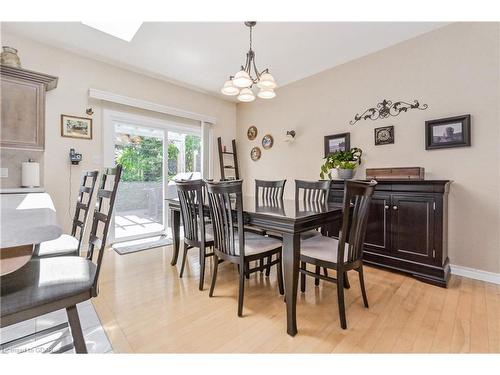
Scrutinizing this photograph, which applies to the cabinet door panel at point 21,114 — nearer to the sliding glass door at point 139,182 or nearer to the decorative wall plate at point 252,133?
the sliding glass door at point 139,182

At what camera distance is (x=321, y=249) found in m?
1.83

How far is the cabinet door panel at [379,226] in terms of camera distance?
2557 mm

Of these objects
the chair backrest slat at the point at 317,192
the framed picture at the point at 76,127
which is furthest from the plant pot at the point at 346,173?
the framed picture at the point at 76,127

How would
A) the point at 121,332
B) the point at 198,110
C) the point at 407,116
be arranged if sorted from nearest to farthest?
the point at 121,332 < the point at 407,116 < the point at 198,110

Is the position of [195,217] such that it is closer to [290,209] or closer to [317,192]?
[290,209]

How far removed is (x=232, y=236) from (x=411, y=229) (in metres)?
1.85

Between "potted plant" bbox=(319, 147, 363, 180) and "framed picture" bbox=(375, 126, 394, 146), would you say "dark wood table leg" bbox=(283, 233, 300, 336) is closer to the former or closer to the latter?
"potted plant" bbox=(319, 147, 363, 180)

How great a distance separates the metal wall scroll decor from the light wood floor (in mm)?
1870

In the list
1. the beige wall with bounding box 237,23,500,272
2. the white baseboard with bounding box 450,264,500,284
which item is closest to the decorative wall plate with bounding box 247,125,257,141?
the beige wall with bounding box 237,23,500,272

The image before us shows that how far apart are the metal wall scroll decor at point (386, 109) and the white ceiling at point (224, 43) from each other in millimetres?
710

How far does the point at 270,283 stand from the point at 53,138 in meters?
3.06

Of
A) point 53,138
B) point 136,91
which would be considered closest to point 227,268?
point 53,138
